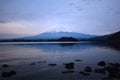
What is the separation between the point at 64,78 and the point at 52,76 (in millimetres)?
2315

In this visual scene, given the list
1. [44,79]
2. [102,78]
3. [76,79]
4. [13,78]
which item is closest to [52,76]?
[44,79]

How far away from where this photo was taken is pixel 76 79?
25.2 m

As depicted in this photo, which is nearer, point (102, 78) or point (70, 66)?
point (102, 78)

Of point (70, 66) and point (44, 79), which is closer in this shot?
point (44, 79)

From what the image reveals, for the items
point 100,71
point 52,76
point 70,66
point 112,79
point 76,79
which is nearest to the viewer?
point 112,79

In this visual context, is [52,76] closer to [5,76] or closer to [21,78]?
[21,78]

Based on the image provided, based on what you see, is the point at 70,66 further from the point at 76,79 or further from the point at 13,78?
the point at 13,78

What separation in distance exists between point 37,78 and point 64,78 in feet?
12.5

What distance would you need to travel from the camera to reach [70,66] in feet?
116

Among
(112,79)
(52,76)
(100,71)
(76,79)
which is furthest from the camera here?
(100,71)

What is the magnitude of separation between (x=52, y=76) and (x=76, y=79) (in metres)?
3.95

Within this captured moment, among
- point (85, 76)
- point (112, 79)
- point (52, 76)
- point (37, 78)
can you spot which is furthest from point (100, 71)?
point (37, 78)

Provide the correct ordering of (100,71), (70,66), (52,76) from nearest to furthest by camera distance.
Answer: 1. (52,76)
2. (100,71)
3. (70,66)

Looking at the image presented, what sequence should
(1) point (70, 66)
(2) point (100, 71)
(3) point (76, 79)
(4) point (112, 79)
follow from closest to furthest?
(4) point (112, 79) < (3) point (76, 79) < (2) point (100, 71) < (1) point (70, 66)
